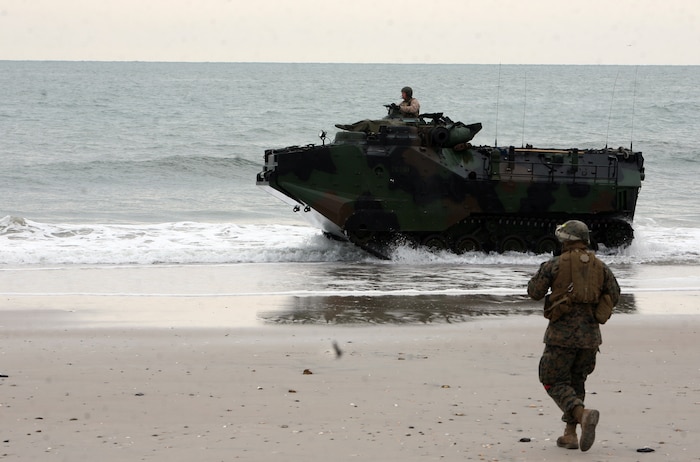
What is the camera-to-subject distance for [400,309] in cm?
1262

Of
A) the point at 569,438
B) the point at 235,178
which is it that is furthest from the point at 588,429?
the point at 235,178

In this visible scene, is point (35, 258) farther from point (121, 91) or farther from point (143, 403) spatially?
point (121, 91)

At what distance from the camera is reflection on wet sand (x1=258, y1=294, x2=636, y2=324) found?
11867 millimetres

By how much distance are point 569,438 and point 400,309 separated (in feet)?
18.8

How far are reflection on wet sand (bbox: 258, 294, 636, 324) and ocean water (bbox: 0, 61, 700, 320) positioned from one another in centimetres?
61

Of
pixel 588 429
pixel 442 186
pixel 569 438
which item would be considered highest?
pixel 442 186

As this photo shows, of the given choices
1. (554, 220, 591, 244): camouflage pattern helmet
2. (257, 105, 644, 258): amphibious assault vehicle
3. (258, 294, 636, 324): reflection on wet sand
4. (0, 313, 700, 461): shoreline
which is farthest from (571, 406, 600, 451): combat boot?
(257, 105, 644, 258): amphibious assault vehicle

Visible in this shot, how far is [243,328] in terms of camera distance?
36.4ft

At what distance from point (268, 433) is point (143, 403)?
3.76 feet

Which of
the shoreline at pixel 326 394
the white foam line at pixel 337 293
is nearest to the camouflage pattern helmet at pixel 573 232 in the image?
the shoreline at pixel 326 394

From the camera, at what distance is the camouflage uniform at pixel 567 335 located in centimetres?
714

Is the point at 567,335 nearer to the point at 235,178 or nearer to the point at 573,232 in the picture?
the point at 573,232

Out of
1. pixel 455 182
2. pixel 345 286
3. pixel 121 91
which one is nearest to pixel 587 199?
pixel 455 182

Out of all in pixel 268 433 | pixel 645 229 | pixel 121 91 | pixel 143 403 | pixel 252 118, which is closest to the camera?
pixel 268 433
